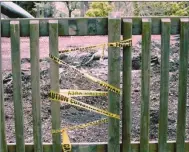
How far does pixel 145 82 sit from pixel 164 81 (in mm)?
160

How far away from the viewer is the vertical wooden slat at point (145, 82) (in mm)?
4043

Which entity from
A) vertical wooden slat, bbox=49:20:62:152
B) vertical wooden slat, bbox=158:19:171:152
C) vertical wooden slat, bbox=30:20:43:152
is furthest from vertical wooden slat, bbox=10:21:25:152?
vertical wooden slat, bbox=158:19:171:152

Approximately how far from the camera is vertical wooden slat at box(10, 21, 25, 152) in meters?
3.96

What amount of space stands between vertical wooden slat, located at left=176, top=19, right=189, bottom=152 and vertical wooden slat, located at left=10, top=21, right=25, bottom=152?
135cm

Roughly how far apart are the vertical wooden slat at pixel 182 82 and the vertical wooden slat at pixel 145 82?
0.28m

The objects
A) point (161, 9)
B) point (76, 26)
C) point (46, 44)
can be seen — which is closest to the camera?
point (76, 26)

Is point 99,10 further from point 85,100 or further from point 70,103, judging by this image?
point 70,103

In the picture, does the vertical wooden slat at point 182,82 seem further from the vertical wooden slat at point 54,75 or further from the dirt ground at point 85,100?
the vertical wooden slat at point 54,75

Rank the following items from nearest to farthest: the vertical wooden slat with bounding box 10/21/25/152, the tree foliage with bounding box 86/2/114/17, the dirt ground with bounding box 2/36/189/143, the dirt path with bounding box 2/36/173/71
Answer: the vertical wooden slat with bounding box 10/21/25/152 < the dirt ground with bounding box 2/36/189/143 < the dirt path with bounding box 2/36/173/71 < the tree foliage with bounding box 86/2/114/17

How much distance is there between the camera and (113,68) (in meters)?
4.09

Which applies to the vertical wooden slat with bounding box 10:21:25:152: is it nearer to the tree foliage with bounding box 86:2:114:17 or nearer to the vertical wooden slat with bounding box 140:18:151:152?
the vertical wooden slat with bounding box 140:18:151:152

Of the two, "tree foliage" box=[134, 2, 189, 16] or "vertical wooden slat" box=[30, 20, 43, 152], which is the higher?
"tree foliage" box=[134, 2, 189, 16]

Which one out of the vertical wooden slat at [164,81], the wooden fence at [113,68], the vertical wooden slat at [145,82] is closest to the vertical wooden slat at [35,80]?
the wooden fence at [113,68]

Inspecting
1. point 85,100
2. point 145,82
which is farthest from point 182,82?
point 85,100
